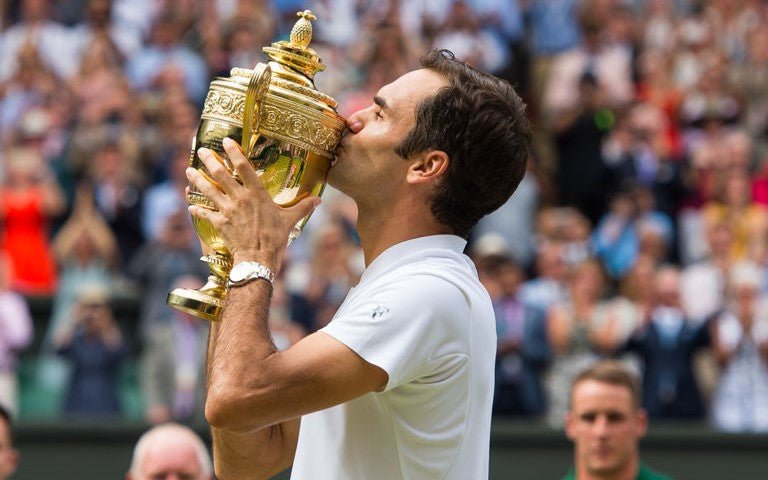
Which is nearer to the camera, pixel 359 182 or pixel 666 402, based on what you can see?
pixel 359 182

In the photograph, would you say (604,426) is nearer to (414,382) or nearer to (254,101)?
(414,382)

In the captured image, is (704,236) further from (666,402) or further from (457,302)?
(457,302)

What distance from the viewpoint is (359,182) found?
3682 mm

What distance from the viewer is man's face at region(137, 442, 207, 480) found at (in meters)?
5.56

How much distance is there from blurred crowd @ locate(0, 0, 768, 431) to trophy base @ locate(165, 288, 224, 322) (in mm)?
5294

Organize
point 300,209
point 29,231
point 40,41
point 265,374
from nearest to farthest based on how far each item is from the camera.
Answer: point 265,374, point 300,209, point 29,231, point 40,41

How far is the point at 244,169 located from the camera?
11.6ft

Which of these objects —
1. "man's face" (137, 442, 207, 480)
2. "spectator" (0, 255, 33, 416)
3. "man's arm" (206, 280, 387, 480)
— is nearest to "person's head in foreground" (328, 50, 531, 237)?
"man's arm" (206, 280, 387, 480)

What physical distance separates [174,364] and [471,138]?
21.5 ft

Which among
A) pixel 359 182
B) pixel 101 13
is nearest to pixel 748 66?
pixel 101 13

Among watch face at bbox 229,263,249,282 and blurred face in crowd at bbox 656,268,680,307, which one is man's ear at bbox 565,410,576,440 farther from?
blurred face in crowd at bbox 656,268,680,307

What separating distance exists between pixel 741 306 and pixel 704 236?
1668mm

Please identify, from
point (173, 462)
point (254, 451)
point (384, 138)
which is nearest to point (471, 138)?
point (384, 138)

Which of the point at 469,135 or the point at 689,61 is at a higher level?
the point at 689,61
